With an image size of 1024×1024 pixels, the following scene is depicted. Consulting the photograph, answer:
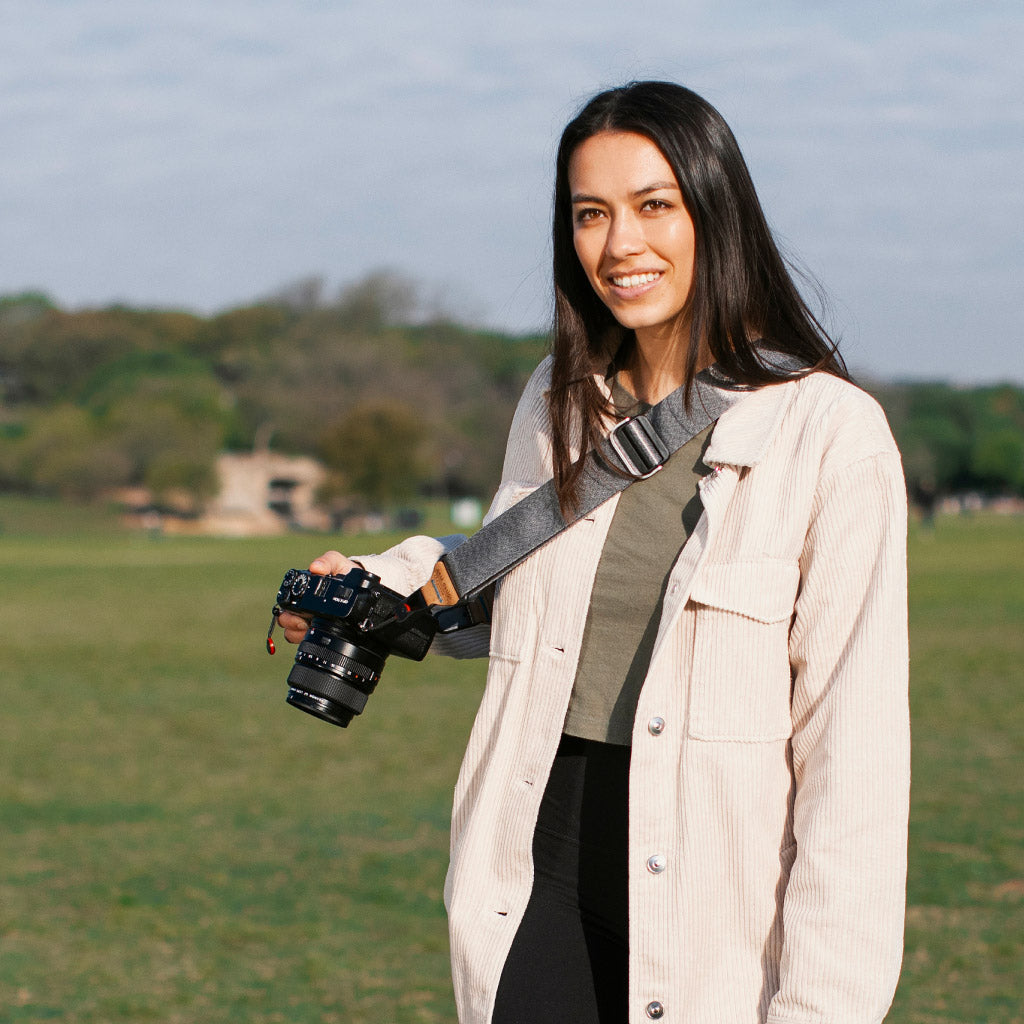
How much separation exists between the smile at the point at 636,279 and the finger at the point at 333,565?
60 cm

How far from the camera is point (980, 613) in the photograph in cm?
2145

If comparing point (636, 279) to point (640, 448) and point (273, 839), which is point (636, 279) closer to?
point (640, 448)

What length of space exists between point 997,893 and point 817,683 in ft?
16.7

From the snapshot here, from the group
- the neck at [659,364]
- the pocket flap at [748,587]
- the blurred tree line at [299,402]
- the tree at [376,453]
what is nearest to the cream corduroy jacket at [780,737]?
the pocket flap at [748,587]

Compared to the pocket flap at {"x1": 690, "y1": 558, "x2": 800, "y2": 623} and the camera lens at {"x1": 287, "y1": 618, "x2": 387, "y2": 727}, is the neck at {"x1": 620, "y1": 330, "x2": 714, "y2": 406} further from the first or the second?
the camera lens at {"x1": 287, "y1": 618, "x2": 387, "y2": 727}

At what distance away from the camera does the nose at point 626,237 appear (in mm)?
1958

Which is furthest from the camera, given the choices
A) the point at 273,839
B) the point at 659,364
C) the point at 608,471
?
the point at 273,839

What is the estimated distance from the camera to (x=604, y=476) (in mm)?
1975

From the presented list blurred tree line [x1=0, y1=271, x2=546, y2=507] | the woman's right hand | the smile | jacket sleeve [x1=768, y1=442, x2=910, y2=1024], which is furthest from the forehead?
blurred tree line [x1=0, y1=271, x2=546, y2=507]

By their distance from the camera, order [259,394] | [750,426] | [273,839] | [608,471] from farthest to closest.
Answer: [259,394], [273,839], [608,471], [750,426]

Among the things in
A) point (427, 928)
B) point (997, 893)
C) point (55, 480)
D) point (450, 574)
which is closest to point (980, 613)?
point (997, 893)

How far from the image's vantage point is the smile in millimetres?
1983

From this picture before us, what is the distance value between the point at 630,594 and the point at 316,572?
0.57m

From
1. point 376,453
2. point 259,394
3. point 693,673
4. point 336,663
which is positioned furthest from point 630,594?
point 259,394
